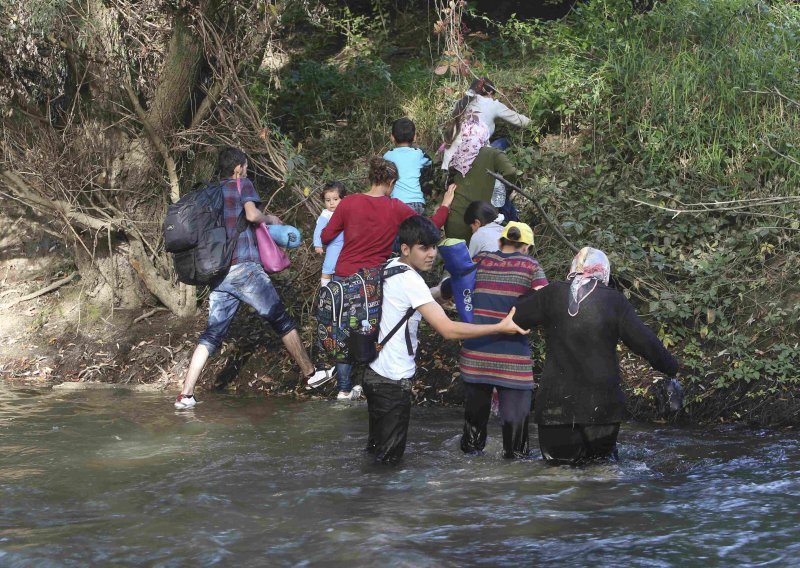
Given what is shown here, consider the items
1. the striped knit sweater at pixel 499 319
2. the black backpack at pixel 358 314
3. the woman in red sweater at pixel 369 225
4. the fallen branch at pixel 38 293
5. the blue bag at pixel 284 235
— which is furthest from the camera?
the fallen branch at pixel 38 293

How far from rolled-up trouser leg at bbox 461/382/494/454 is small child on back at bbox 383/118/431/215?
273cm

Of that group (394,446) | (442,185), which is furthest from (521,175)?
(394,446)

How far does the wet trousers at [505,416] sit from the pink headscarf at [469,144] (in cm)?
312

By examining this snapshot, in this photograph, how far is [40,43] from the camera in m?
10.4

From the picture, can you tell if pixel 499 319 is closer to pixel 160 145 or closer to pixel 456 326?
pixel 456 326

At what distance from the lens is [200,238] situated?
348 inches

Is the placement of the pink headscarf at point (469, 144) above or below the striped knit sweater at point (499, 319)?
above

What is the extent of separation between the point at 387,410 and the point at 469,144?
387 centimetres

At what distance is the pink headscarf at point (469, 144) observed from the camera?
9.60 m

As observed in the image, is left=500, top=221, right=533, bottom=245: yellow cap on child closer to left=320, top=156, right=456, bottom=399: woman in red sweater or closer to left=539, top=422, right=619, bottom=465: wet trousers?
left=539, top=422, right=619, bottom=465: wet trousers

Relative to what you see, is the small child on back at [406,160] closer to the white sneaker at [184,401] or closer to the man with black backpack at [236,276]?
the man with black backpack at [236,276]

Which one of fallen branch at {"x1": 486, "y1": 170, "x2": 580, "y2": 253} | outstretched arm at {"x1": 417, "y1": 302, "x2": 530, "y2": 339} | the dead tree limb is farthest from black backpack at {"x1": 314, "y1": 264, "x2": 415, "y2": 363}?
the dead tree limb

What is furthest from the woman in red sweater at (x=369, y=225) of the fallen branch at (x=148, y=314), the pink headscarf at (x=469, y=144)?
the fallen branch at (x=148, y=314)

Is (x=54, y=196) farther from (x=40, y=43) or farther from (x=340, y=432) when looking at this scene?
(x=340, y=432)
